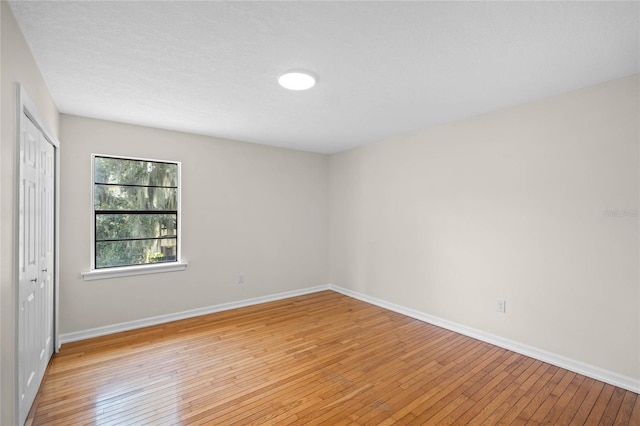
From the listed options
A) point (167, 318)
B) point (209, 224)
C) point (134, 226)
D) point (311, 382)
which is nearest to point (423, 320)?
point (311, 382)

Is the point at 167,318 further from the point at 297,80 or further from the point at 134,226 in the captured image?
the point at 297,80

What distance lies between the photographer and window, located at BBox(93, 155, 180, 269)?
3.51 metres

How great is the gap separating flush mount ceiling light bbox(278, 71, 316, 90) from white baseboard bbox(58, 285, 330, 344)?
10.4 feet

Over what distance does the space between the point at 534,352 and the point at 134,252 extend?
459cm

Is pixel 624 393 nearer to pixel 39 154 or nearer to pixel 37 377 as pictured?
pixel 37 377

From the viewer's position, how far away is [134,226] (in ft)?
12.2

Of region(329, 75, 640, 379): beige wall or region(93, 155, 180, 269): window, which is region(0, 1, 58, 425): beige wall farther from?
region(329, 75, 640, 379): beige wall

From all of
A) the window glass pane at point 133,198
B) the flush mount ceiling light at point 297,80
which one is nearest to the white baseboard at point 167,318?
the window glass pane at point 133,198

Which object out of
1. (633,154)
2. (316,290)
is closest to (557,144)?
(633,154)

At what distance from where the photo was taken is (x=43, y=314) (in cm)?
254

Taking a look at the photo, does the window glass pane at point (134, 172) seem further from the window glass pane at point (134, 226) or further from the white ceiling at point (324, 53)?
the white ceiling at point (324, 53)

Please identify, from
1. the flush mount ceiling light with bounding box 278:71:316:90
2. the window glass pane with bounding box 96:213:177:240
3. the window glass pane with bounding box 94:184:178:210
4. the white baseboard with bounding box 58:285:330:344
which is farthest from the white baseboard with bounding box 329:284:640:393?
the window glass pane with bounding box 94:184:178:210

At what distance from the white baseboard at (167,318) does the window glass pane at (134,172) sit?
1707 mm

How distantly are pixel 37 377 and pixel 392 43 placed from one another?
3596 millimetres
